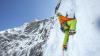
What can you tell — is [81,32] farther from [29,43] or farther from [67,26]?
[29,43]

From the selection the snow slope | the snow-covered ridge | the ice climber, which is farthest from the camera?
the snow-covered ridge

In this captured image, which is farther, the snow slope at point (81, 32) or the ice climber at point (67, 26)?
the ice climber at point (67, 26)

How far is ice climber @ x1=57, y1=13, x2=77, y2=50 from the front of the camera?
8625 millimetres

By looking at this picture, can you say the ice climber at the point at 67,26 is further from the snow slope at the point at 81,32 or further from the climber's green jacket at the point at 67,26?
the snow slope at the point at 81,32

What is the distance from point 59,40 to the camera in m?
9.58

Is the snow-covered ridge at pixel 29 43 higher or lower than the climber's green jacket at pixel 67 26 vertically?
lower

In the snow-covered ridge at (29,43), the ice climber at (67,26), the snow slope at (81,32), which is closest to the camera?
the snow slope at (81,32)

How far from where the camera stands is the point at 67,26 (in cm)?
915

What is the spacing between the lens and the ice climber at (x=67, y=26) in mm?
8625

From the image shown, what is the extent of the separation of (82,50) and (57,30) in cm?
231

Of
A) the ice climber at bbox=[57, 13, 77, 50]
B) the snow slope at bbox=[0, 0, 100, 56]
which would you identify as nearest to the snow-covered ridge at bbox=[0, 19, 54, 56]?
the snow slope at bbox=[0, 0, 100, 56]

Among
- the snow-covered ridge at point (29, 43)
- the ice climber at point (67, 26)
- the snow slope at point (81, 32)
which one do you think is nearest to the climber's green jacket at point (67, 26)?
the ice climber at point (67, 26)

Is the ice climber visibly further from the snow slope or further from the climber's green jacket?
the snow slope

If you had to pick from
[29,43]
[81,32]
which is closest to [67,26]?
[81,32]
